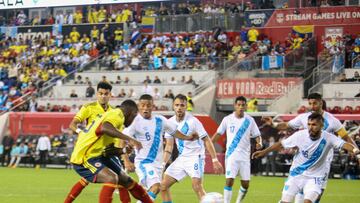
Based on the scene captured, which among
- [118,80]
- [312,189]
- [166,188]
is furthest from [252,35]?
[312,189]

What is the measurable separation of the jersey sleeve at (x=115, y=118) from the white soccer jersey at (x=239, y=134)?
5.18 metres

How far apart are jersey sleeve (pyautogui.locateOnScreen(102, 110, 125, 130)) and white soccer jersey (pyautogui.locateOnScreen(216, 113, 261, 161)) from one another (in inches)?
204

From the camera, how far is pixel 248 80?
131ft

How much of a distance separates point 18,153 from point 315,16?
1656 centimetres

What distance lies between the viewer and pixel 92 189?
2416cm

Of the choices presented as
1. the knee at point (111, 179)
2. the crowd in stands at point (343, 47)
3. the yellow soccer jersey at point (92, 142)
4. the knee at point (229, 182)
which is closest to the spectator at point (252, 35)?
the crowd in stands at point (343, 47)

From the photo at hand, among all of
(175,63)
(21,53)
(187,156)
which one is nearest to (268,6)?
(175,63)

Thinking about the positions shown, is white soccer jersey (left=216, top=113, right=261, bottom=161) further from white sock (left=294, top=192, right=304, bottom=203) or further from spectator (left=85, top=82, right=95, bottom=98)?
spectator (left=85, top=82, right=95, bottom=98)

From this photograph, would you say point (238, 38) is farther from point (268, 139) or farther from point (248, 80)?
point (268, 139)

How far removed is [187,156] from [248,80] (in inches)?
918

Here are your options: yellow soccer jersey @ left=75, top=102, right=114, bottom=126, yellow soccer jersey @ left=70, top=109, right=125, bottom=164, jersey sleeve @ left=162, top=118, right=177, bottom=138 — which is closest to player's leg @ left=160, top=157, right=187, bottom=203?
jersey sleeve @ left=162, top=118, right=177, bottom=138

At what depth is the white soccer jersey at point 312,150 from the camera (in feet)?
44.2

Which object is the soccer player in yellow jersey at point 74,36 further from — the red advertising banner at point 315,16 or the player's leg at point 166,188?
the player's leg at point 166,188

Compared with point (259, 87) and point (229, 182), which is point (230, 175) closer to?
point (229, 182)
